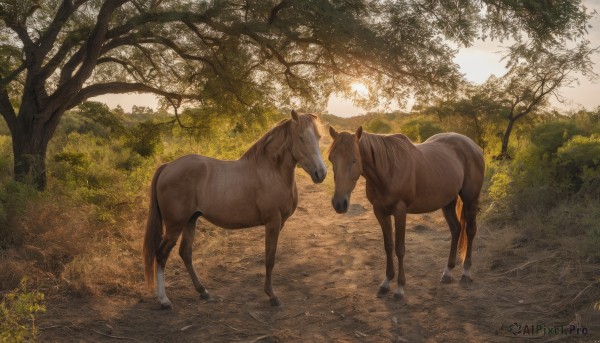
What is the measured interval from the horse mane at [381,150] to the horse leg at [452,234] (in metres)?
1.33

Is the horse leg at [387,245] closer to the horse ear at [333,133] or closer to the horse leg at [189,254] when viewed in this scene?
the horse ear at [333,133]

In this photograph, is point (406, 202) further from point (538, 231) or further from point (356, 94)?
point (356, 94)

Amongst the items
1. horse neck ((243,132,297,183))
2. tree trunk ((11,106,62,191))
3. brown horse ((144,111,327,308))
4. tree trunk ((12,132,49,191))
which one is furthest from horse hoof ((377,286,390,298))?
tree trunk ((11,106,62,191))

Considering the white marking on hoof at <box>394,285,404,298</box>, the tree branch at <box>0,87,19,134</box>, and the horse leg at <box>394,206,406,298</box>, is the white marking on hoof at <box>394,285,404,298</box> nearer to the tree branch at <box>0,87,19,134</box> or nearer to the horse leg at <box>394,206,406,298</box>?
the horse leg at <box>394,206,406,298</box>

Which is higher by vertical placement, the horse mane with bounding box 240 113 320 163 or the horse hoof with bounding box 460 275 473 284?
the horse mane with bounding box 240 113 320 163

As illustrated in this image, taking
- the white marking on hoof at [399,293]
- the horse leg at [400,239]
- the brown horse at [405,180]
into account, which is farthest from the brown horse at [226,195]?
the white marking on hoof at [399,293]

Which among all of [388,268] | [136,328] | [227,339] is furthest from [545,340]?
[136,328]

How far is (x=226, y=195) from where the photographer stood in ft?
17.9

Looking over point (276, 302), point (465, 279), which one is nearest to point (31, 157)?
point (276, 302)

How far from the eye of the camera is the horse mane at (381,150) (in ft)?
18.3

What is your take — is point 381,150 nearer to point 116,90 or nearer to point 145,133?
point 116,90

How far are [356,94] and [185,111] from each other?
424cm

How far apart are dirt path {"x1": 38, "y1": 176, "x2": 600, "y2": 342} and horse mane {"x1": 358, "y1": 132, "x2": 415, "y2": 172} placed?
157 centimetres

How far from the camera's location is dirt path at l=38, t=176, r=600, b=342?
4621 millimetres
